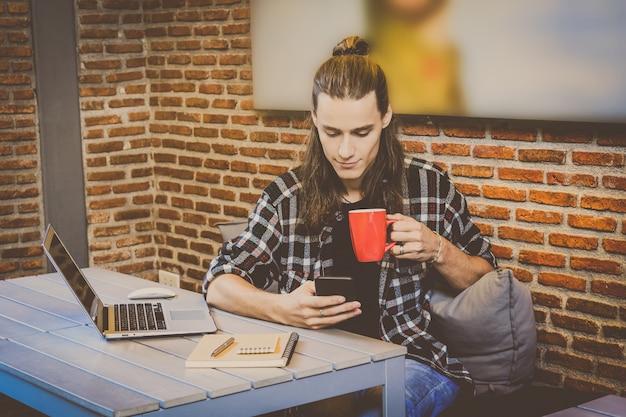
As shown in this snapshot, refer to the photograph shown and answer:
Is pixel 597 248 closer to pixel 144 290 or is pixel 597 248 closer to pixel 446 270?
pixel 446 270

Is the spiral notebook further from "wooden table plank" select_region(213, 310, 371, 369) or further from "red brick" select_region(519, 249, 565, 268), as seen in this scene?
"red brick" select_region(519, 249, 565, 268)

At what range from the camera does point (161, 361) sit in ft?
7.16

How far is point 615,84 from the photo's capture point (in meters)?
2.87

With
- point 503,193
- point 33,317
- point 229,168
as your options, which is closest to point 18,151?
point 229,168

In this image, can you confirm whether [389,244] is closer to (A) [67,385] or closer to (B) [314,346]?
(B) [314,346]

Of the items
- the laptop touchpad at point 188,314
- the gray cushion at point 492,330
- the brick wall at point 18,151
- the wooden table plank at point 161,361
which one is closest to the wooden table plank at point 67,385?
the wooden table plank at point 161,361

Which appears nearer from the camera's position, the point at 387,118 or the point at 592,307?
the point at 387,118

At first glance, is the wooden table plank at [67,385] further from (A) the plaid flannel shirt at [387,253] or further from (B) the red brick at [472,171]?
(B) the red brick at [472,171]

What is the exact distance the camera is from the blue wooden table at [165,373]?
1.94 meters

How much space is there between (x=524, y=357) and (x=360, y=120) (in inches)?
37.3

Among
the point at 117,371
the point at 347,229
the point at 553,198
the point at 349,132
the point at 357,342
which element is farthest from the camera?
the point at 553,198

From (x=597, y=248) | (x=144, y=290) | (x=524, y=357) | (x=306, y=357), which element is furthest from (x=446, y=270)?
(x=144, y=290)

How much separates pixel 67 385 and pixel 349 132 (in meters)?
1.19

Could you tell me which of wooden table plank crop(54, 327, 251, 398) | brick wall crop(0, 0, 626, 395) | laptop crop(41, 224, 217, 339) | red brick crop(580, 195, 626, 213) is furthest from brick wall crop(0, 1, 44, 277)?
red brick crop(580, 195, 626, 213)
